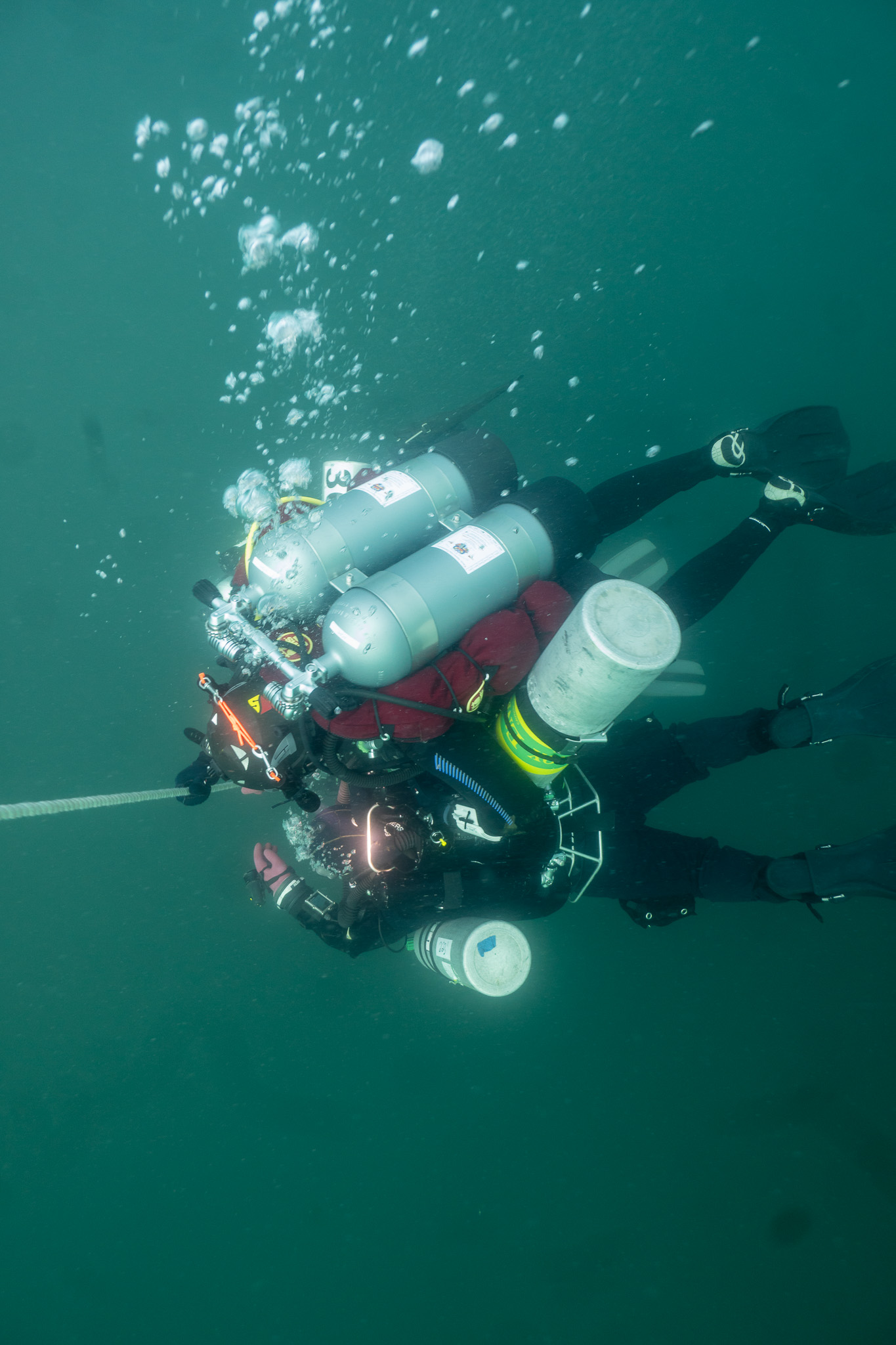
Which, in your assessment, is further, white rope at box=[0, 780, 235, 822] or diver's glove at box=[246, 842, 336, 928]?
diver's glove at box=[246, 842, 336, 928]

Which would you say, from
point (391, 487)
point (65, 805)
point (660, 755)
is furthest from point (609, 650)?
point (65, 805)

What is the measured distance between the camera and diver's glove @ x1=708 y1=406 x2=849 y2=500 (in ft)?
11.9

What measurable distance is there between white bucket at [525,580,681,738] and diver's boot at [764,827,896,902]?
2217 millimetres

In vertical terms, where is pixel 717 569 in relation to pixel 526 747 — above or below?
below

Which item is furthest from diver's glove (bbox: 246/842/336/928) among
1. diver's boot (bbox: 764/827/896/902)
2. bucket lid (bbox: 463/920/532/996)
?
diver's boot (bbox: 764/827/896/902)

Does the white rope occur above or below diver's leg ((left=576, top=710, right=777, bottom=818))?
above

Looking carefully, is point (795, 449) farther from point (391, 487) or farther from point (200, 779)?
point (200, 779)

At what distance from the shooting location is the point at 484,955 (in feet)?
9.30

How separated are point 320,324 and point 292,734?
5075 mm

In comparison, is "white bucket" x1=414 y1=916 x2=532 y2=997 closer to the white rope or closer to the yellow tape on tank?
the yellow tape on tank

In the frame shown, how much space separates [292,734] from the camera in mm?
2385

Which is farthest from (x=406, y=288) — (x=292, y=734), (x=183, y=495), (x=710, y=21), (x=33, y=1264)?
(x=33, y=1264)

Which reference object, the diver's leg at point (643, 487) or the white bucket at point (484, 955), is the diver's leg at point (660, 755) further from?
the diver's leg at point (643, 487)

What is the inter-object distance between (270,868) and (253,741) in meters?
1.51
